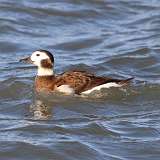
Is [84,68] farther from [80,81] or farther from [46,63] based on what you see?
[80,81]

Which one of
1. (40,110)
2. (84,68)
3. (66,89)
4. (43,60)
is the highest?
(84,68)

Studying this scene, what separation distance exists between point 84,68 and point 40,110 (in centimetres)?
287

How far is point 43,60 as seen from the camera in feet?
48.1

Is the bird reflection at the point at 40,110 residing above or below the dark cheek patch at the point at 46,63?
below

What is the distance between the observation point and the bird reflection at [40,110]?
42.2 ft

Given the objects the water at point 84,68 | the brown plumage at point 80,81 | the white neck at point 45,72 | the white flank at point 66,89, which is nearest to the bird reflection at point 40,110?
the water at point 84,68

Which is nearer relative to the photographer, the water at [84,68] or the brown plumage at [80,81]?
the water at [84,68]

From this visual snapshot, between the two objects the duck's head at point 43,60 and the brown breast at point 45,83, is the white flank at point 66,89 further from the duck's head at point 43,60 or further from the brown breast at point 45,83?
the duck's head at point 43,60

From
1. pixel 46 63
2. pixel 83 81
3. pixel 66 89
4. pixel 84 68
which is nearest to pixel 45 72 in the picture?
pixel 46 63

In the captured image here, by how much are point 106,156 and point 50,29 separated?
8403mm

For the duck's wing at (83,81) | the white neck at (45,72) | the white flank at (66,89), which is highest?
the white neck at (45,72)

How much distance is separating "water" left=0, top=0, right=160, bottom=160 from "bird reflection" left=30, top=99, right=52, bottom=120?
0.01m

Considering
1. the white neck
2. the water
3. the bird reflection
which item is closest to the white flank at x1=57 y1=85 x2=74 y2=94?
the water

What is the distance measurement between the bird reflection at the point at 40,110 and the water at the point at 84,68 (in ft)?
0.05
